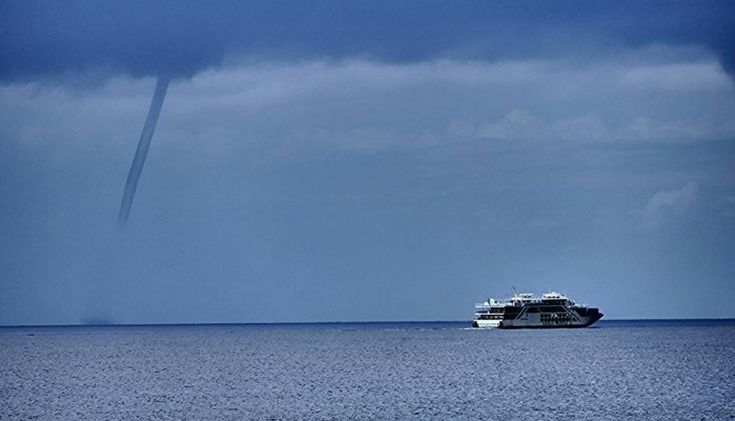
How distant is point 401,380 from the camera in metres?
116

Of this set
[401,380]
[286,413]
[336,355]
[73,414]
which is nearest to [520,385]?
[401,380]

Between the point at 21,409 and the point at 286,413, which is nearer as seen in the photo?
the point at 286,413

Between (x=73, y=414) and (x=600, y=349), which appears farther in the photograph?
(x=600, y=349)

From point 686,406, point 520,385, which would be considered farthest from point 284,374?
point 686,406

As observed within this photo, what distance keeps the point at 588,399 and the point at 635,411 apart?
958 cm

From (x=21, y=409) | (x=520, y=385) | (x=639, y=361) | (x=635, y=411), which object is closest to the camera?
(x=635, y=411)

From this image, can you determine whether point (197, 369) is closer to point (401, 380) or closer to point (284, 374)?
point (284, 374)

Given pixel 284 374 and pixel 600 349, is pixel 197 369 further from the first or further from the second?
pixel 600 349

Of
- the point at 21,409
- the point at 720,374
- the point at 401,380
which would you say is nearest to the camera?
the point at 21,409

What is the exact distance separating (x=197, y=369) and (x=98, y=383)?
25.6 meters

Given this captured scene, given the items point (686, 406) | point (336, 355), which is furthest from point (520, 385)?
point (336, 355)

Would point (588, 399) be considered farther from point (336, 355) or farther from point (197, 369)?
point (336, 355)

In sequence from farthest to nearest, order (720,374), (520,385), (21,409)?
1. (720,374)
2. (520,385)
3. (21,409)

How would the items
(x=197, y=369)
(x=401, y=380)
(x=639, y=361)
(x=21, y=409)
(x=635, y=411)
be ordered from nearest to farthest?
1. (x=635, y=411)
2. (x=21, y=409)
3. (x=401, y=380)
4. (x=197, y=369)
5. (x=639, y=361)
